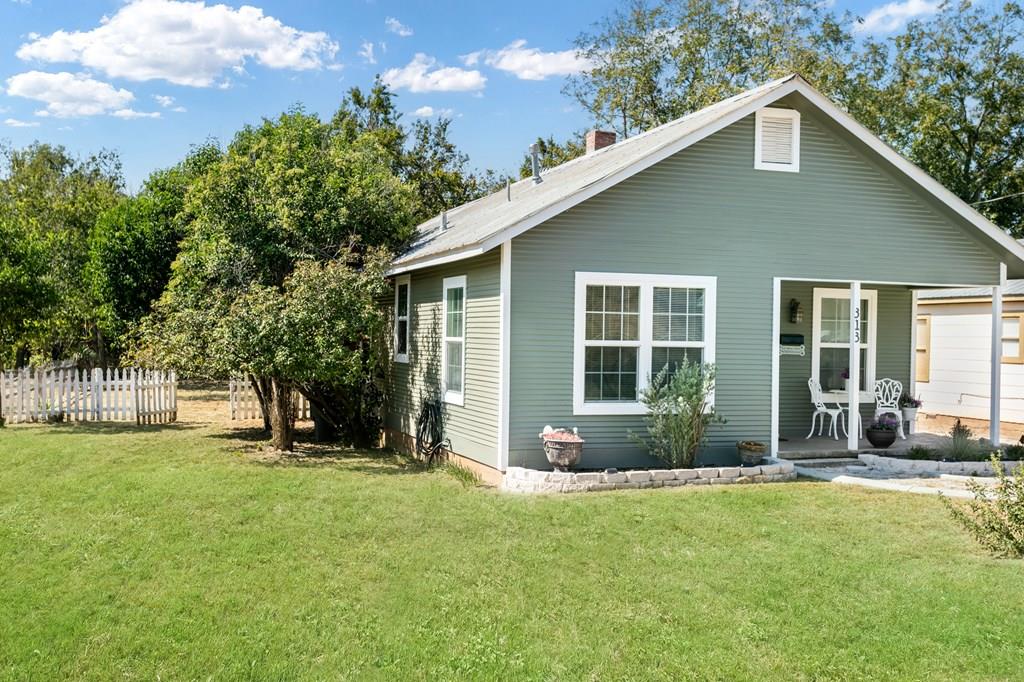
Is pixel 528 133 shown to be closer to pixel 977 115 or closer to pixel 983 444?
pixel 977 115

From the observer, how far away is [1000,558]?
7074 mm

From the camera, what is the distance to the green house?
10.3 metres

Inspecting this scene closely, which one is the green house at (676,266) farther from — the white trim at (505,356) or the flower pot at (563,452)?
the flower pot at (563,452)

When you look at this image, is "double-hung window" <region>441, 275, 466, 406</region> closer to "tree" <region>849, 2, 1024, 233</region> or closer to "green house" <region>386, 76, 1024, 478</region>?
"green house" <region>386, 76, 1024, 478</region>

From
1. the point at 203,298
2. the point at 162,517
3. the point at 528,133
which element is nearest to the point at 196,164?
the point at 203,298

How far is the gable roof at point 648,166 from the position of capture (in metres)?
10.0

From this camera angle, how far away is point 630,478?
32.3 feet

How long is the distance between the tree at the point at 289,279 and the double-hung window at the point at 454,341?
4.42 ft

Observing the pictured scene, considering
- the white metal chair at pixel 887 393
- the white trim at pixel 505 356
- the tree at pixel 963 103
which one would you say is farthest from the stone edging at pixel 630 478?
the tree at pixel 963 103

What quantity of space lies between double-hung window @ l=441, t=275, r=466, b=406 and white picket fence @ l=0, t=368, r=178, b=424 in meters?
7.28

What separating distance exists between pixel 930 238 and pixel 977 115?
68.0ft

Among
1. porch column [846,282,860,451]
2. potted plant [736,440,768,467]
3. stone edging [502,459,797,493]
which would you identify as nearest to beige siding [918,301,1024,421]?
porch column [846,282,860,451]

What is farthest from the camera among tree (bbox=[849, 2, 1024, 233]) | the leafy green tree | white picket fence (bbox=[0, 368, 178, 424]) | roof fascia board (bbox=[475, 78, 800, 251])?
tree (bbox=[849, 2, 1024, 233])

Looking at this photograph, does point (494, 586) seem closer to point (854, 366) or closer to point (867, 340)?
point (854, 366)
